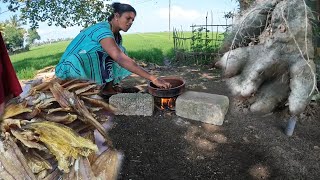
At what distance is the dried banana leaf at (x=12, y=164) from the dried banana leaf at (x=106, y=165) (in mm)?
301

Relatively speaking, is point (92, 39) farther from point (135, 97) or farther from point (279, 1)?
point (279, 1)

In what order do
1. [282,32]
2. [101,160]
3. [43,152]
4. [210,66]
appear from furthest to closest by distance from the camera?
[210,66], [282,32], [101,160], [43,152]

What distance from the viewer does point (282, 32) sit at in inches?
79.8

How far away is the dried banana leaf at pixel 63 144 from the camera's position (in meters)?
1.28

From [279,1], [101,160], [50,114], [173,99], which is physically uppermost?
[279,1]

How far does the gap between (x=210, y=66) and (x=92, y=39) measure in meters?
5.38

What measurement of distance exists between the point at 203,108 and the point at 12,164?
10.8 ft

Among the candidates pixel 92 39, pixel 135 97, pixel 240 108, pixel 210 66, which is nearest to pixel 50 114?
pixel 92 39

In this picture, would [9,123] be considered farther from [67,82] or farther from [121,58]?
[121,58]

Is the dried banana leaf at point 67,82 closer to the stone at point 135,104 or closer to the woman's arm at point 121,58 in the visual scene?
the woman's arm at point 121,58

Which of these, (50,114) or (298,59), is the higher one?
(298,59)

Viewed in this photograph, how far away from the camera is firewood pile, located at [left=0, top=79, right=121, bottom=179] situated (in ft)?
4.08

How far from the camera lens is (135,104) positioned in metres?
4.50

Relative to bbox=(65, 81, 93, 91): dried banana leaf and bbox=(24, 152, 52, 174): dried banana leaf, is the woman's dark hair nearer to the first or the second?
bbox=(65, 81, 93, 91): dried banana leaf
